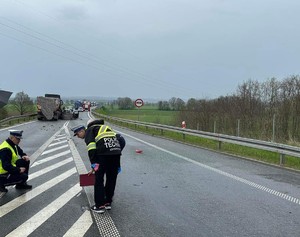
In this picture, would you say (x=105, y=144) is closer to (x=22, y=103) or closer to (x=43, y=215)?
(x=43, y=215)

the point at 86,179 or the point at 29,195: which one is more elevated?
the point at 86,179

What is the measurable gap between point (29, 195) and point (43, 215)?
150 cm

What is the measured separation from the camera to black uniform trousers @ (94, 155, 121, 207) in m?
6.27

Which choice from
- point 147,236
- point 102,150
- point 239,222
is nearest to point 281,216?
point 239,222

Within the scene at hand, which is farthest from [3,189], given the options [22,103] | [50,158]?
[22,103]

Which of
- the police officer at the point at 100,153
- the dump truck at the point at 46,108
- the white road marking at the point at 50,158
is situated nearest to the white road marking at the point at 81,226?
the police officer at the point at 100,153

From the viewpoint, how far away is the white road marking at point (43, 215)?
5238mm

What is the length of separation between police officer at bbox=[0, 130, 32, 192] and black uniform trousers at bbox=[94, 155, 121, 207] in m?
1.94

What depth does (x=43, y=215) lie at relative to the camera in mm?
6016

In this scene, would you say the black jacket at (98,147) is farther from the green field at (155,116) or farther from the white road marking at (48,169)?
the green field at (155,116)

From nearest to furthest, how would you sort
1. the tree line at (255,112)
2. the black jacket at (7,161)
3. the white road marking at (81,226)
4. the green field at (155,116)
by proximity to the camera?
the white road marking at (81,226) → the black jacket at (7,161) → the tree line at (255,112) → the green field at (155,116)

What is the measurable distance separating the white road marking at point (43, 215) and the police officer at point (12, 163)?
955mm

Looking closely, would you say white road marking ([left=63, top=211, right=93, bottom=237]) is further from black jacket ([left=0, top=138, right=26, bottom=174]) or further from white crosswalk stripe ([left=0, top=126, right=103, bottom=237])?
black jacket ([left=0, top=138, right=26, bottom=174])

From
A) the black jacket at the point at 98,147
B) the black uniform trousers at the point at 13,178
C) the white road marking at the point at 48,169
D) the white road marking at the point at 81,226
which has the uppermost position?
the black jacket at the point at 98,147
